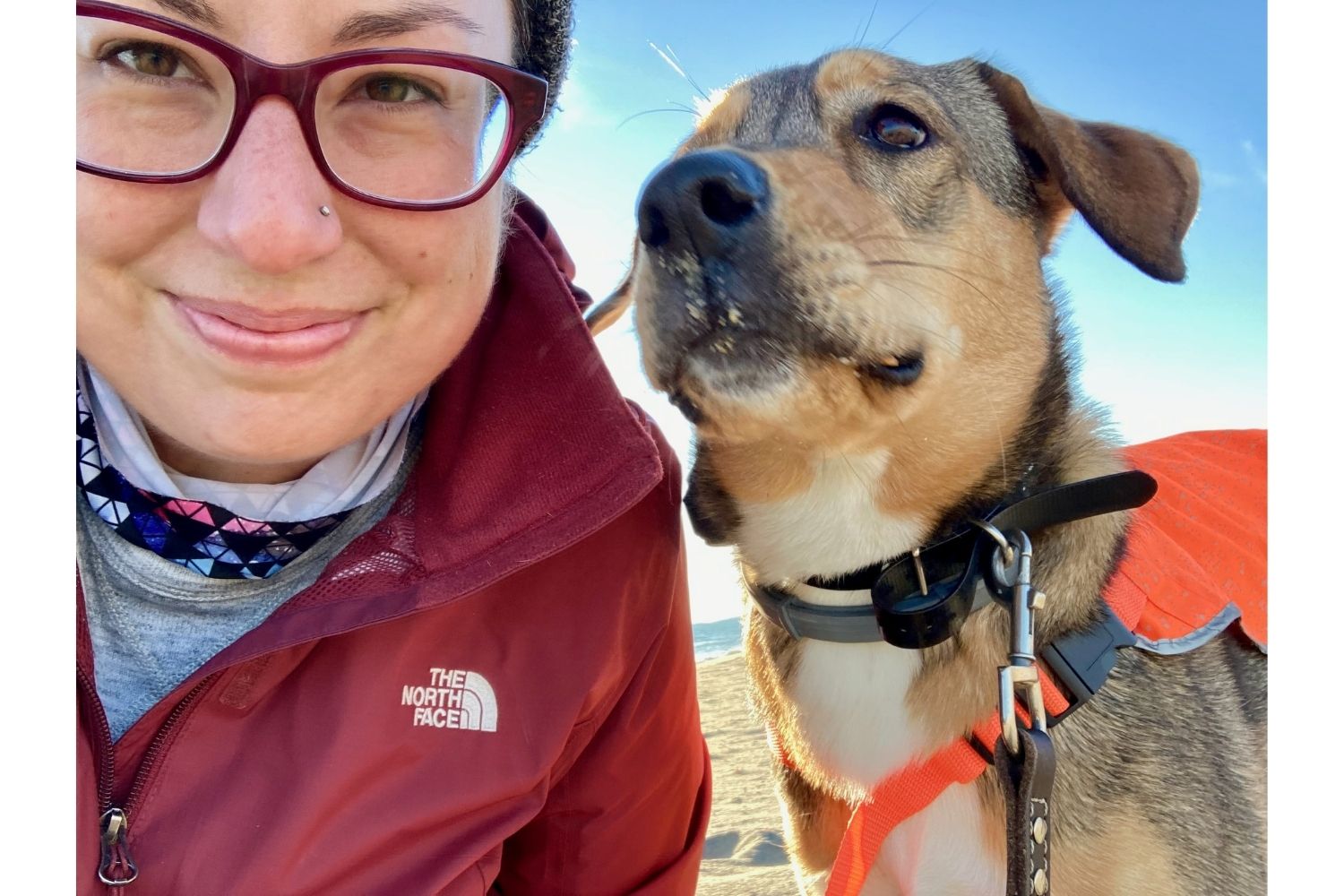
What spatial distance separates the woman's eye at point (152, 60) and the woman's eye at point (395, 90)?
27 cm

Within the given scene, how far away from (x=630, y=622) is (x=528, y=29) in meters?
1.21

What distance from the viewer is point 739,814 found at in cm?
474

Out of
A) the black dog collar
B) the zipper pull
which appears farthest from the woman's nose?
the black dog collar

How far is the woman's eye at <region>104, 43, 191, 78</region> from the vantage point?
143 cm

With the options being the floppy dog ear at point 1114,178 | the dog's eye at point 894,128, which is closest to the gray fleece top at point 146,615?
the dog's eye at point 894,128

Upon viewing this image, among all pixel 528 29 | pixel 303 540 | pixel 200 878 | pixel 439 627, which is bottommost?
pixel 200 878

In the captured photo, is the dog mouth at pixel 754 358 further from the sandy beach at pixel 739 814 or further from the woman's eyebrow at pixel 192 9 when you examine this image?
the sandy beach at pixel 739 814

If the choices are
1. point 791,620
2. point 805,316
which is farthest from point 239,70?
point 791,620

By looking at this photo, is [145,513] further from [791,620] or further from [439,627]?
[791,620]

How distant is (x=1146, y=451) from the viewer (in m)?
3.14

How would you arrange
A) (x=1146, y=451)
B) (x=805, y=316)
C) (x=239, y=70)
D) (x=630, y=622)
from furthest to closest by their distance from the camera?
(x=1146, y=451) < (x=630, y=622) < (x=805, y=316) < (x=239, y=70)

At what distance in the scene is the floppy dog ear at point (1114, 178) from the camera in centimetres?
217

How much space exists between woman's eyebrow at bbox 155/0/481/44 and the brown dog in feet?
1.51

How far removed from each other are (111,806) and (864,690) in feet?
4.70
